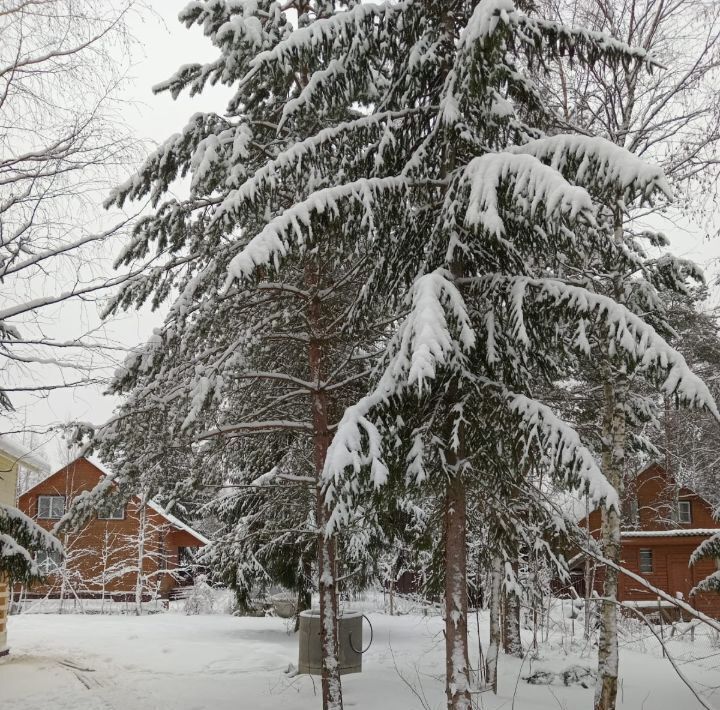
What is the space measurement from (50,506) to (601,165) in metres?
31.9

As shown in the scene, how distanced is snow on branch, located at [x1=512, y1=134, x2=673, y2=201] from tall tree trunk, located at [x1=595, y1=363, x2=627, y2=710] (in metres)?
3.40

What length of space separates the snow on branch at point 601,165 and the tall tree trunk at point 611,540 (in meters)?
3.40

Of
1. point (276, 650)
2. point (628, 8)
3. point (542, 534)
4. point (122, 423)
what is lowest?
point (276, 650)

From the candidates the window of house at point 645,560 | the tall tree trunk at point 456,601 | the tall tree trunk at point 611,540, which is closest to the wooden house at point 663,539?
the window of house at point 645,560

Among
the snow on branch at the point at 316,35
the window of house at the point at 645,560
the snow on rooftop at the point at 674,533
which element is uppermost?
the snow on branch at the point at 316,35

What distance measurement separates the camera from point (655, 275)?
935cm

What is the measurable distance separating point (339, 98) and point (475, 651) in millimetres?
13325

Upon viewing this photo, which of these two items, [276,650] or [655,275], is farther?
[276,650]

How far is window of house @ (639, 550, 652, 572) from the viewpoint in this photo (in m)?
29.2

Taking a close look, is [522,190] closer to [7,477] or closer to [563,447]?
[563,447]

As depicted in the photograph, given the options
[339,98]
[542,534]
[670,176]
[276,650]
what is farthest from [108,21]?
[276,650]

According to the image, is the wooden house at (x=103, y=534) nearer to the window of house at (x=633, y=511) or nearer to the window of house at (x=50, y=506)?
the window of house at (x=50, y=506)

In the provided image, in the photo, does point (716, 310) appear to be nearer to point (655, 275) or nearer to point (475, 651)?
point (655, 275)

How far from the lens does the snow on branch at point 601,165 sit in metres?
4.81
